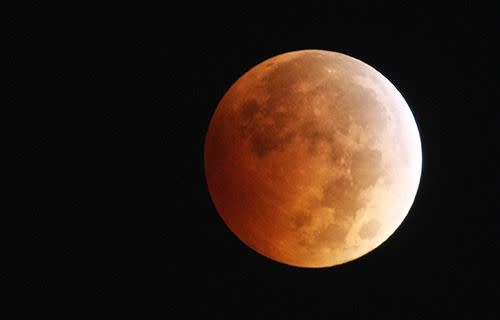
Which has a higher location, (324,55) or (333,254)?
(324,55)

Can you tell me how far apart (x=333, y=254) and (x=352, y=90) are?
1.66 metres

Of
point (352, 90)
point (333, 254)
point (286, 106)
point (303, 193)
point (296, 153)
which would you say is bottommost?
point (333, 254)

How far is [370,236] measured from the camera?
4.56 metres

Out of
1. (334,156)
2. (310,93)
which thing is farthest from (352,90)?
(334,156)

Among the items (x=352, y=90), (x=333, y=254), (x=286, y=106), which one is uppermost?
(x=352, y=90)

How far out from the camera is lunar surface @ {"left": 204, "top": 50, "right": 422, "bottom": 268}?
4199mm

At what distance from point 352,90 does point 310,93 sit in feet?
1.39

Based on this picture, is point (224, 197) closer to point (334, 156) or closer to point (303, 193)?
point (303, 193)

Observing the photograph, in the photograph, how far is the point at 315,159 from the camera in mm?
4168

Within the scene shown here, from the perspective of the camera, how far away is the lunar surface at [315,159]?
13.8 ft

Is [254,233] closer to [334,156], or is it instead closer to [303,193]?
[303,193]

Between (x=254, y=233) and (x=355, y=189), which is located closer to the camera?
(x=355, y=189)

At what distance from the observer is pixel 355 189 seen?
4.23 metres

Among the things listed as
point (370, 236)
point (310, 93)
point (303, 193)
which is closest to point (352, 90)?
point (310, 93)
